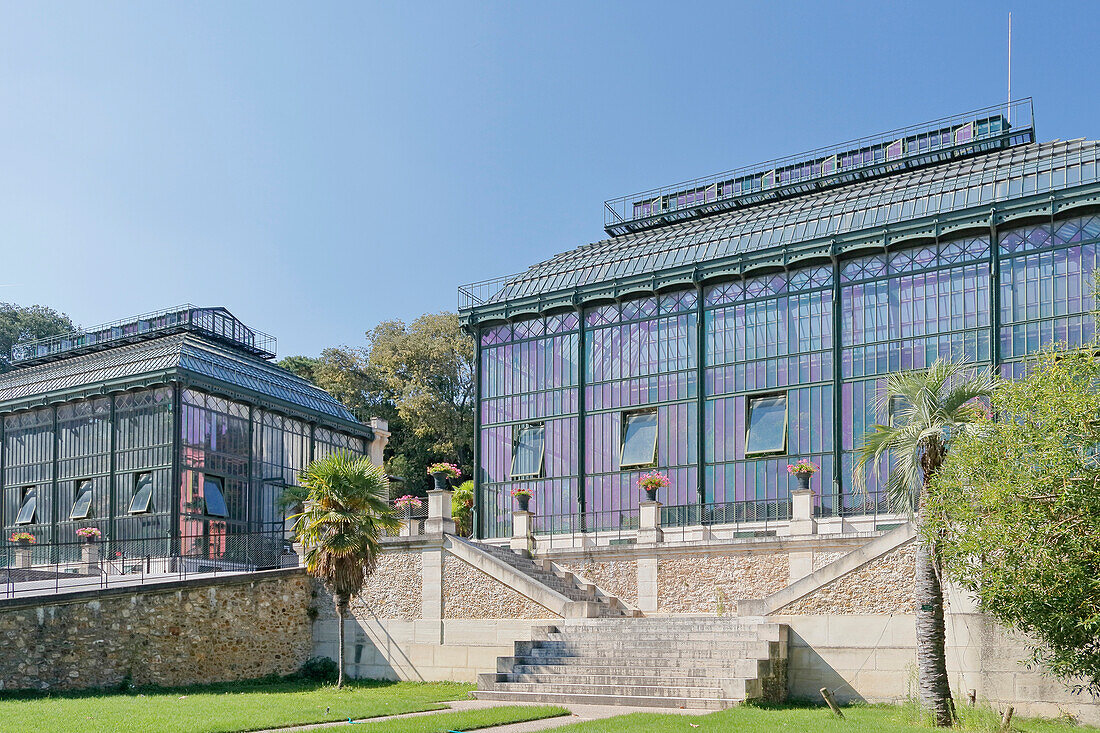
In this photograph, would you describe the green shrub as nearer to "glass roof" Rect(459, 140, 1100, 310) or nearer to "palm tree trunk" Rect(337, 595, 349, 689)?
"palm tree trunk" Rect(337, 595, 349, 689)

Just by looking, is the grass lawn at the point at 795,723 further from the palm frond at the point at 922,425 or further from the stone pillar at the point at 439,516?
the stone pillar at the point at 439,516

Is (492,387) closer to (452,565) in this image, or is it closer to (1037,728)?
(452,565)

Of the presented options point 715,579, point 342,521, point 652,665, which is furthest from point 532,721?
point 715,579

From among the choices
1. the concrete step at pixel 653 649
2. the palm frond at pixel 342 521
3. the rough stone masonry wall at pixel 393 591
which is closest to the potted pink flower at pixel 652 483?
the rough stone masonry wall at pixel 393 591

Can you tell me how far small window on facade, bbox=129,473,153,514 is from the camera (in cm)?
4288

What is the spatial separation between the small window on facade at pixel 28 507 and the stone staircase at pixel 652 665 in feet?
94.5

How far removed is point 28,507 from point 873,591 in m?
36.1

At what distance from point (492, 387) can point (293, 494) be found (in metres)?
7.78

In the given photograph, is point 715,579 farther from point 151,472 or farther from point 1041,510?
point 151,472

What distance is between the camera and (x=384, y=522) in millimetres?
28906

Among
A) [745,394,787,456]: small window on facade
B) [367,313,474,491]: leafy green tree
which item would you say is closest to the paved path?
[745,394,787,456]: small window on facade

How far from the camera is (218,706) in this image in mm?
22688

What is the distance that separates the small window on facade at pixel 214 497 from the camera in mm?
43625

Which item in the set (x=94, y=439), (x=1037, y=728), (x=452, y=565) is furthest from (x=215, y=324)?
(x=1037, y=728)
